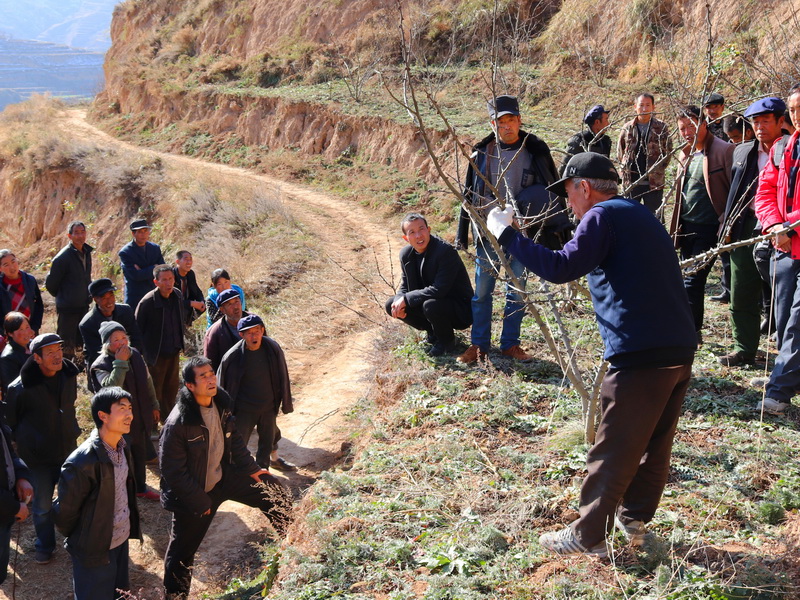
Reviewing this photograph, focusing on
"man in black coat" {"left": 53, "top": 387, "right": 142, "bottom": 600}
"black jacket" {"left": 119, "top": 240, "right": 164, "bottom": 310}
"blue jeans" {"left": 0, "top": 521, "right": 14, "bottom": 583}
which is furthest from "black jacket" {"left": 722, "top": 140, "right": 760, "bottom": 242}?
"black jacket" {"left": 119, "top": 240, "right": 164, "bottom": 310}

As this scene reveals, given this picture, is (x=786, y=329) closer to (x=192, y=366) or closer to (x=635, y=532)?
(x=635, y=532)

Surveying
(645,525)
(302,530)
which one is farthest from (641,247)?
(302,530)

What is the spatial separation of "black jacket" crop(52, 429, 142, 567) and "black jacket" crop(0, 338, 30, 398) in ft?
7.11

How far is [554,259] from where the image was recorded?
316cm

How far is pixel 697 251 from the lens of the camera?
259 inches

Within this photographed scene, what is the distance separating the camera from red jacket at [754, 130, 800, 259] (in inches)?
184

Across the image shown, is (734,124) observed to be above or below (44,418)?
above

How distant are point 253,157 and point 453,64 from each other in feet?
23.1

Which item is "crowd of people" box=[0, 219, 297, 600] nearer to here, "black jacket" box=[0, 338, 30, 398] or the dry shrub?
"black jacket" box=[0, 338, 30, 398]

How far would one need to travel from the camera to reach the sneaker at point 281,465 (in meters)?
6.66

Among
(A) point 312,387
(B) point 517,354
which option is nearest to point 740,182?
(B) point 517,354

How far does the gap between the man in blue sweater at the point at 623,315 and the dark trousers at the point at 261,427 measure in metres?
3.62

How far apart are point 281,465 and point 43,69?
144 metres

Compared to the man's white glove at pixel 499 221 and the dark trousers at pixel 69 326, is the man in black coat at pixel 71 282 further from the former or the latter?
the man's white glove at pixel 499 221
